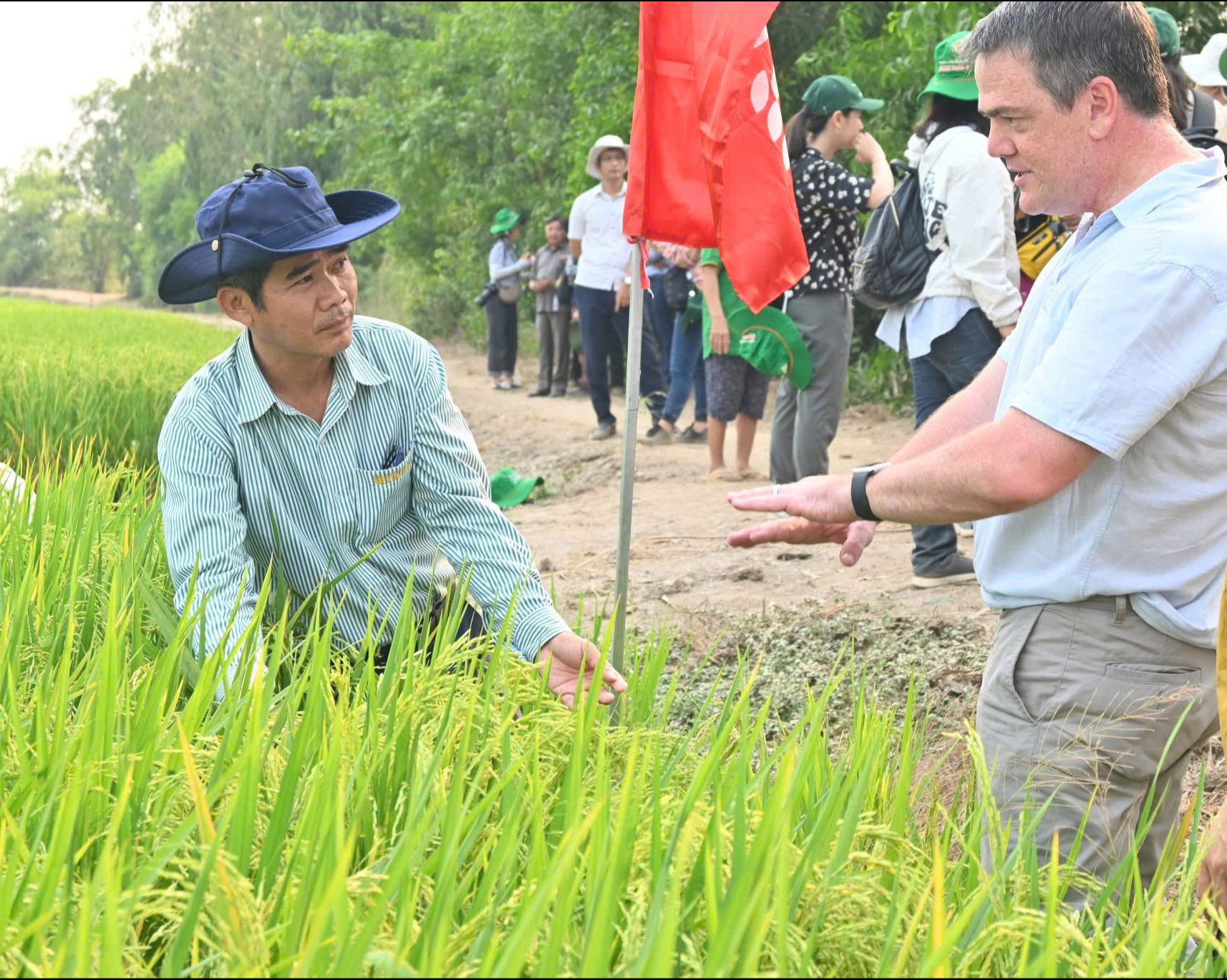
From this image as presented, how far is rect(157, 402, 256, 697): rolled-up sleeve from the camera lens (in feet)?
7.84

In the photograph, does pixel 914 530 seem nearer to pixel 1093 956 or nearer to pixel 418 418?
pixel 418 418

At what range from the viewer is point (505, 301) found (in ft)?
46.8

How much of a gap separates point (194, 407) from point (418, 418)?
1.46 ft

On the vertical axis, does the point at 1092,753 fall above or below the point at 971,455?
below

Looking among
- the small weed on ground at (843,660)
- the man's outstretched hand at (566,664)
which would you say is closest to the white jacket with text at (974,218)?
the small weed on ground at (843,660)

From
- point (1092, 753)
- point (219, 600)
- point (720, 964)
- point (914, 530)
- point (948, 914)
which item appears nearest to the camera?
point (720, 964)

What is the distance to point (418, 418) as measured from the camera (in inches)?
112

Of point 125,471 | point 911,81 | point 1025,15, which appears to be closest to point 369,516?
point 1025,15

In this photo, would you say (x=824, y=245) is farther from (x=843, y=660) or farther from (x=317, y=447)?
(x=317, y=447)

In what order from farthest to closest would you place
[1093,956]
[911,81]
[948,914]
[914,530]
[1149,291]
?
[911,81], [914,530], [1149,291], [948,914], [1093,956]

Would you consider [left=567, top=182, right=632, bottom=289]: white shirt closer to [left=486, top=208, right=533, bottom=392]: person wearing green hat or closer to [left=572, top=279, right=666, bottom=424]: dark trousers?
[left=572, top=279, right=666, bottom=424]: dark trousers

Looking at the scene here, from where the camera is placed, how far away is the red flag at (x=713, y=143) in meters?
2.56

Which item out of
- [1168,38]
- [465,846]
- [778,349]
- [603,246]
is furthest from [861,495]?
[603,246]

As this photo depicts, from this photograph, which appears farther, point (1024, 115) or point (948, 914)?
point (1024, 115)
